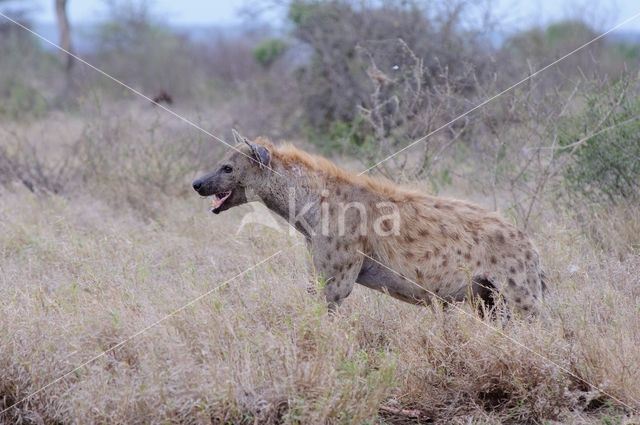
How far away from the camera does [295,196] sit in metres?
4.91

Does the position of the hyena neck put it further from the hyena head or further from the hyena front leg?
the hyena front leg

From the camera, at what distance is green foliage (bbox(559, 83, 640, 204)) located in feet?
22.5

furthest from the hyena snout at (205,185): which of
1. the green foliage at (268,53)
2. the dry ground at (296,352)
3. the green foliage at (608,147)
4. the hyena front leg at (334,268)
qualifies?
the green foliage at (268,53)

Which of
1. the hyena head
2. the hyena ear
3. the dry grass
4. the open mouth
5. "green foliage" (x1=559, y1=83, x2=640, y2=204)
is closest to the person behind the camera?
the dry grass

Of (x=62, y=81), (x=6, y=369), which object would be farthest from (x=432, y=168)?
(x=62, y=81)

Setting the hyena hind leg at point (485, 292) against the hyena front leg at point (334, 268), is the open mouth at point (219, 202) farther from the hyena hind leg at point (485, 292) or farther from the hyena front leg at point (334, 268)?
the hyena hind leg at point (485, 292)

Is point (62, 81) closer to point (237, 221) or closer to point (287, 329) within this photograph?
point (237, 221)

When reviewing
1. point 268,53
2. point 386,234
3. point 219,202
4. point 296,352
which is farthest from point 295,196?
point 268,53

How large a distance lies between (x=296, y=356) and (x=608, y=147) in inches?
175

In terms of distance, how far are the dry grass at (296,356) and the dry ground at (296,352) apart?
0.01m

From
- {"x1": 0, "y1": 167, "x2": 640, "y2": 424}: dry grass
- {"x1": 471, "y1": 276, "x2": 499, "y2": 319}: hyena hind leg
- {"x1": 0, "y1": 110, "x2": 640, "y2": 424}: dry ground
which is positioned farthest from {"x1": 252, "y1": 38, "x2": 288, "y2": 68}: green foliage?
{"x1": 471, "y1": 276, "x2": 499, "y2": 319}: hyena hind leg

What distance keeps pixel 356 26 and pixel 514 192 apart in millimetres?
5257

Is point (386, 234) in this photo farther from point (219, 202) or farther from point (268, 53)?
point (268, 53)

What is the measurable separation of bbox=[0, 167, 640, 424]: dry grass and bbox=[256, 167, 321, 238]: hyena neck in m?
0.40
